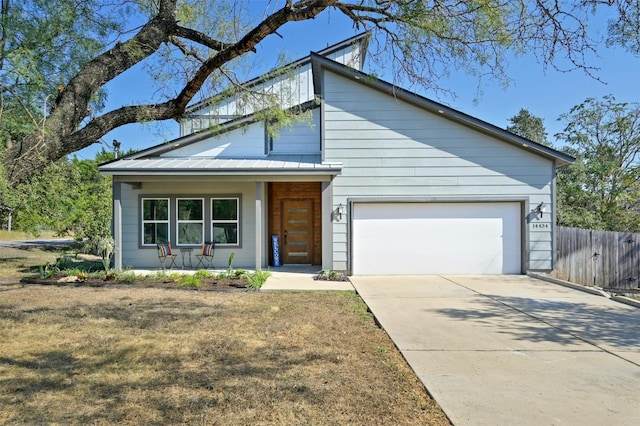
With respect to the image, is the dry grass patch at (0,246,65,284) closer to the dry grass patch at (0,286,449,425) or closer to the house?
the house

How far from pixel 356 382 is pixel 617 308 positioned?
604 cm

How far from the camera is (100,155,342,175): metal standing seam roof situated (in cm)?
1048

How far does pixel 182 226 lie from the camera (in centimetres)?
1223

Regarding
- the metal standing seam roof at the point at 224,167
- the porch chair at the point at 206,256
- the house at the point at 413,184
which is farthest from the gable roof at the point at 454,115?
the porch chair at the point at 206,256

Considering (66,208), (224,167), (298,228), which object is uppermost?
(224,167)

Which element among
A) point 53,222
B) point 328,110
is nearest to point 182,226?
point 328,110

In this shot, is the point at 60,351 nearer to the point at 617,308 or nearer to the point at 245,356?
the point at 245,356

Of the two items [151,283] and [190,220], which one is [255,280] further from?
[190,220]

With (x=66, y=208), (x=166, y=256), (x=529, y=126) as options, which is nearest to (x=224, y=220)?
(x=166, y=256)

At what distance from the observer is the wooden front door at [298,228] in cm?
1302

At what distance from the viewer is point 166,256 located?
11836 mm

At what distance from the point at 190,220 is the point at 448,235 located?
25.7 ft

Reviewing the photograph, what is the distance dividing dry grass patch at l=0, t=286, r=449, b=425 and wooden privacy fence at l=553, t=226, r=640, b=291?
748 centimetres

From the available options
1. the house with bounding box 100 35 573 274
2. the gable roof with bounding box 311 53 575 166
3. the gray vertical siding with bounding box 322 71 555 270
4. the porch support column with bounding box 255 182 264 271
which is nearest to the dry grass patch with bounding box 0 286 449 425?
the porch support column with bounding box 255 182 264 271
